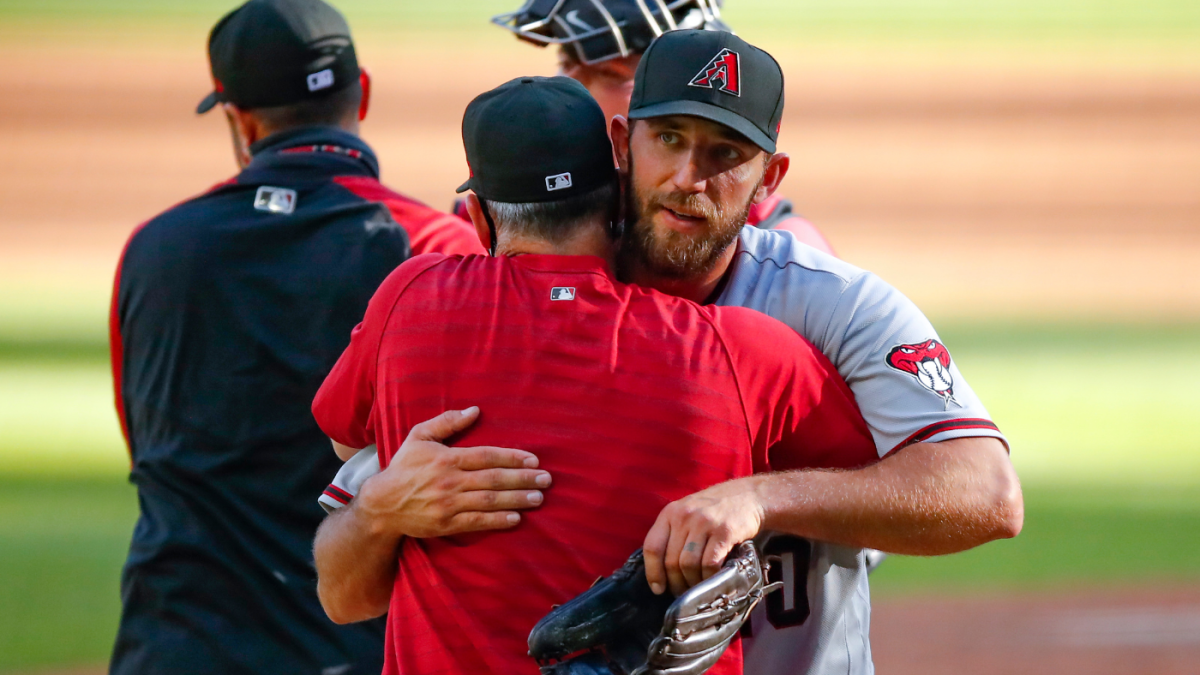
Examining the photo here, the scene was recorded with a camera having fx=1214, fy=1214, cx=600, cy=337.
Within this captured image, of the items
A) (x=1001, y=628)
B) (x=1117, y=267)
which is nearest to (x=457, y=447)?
(x=1001, y=628)

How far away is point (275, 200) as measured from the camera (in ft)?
9.62

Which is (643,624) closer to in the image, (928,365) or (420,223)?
(928,365)

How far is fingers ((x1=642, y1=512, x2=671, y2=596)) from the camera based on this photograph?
1.68 metres

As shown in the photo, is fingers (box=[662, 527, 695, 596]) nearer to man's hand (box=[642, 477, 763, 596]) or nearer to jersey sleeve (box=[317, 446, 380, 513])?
man's hand (box=[642, 477, 763, 596])

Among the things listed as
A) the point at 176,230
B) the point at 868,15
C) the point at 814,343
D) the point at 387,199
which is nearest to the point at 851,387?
the point at 814,343

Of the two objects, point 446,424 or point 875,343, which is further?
point 875,343

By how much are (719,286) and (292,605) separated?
53.5 inches

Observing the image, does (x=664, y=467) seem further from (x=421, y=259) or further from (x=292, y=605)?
(x=292, y=605)

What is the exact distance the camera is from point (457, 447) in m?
1.84

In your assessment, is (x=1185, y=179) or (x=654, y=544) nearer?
(x=654, y=544)

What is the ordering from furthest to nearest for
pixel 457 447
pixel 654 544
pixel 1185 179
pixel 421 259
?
pixel 1185 179, pixel 421 259, pixel 457 447, pixel 654 544

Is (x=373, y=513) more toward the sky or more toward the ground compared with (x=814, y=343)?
more toward the ground

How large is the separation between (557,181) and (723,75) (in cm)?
33

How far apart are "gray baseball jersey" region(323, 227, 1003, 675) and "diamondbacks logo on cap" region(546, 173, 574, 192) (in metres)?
0.40
